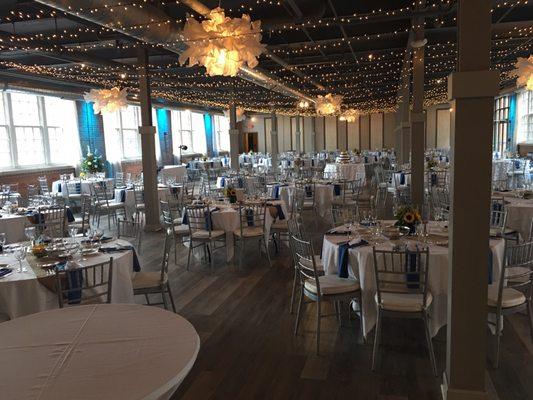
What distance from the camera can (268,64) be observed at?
43.4 ft

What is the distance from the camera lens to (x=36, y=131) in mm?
14133

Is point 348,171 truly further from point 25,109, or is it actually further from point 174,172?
point 25,109

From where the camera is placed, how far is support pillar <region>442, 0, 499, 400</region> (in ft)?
9.21

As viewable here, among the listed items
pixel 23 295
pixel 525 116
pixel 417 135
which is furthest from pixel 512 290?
pixel 525 116

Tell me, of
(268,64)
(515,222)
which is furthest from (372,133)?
(515,222)

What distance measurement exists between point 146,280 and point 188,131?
20.0 metres

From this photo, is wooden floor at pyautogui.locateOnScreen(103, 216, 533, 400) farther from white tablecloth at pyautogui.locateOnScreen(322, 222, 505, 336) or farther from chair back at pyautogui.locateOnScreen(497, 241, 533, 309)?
chair back at pyautogui.locateOnScreen(497, 241, 533, 309)

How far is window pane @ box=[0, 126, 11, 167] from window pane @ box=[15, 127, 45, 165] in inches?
12.9

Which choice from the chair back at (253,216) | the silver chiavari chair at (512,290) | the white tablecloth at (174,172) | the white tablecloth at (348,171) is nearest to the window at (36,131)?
the white tablecloth at (174,172)

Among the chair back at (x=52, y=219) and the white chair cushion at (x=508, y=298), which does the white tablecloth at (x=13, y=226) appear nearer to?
the chair back at (x=52, y=219)

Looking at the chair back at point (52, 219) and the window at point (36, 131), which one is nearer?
the chair back at point (52, 219)

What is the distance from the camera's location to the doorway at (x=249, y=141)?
31312 millimetres

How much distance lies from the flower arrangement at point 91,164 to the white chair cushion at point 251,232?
882cm

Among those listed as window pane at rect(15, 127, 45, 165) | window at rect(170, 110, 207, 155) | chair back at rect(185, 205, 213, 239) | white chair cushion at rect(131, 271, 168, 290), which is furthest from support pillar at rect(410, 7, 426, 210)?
window at rect(170, 110, 207, 155)
